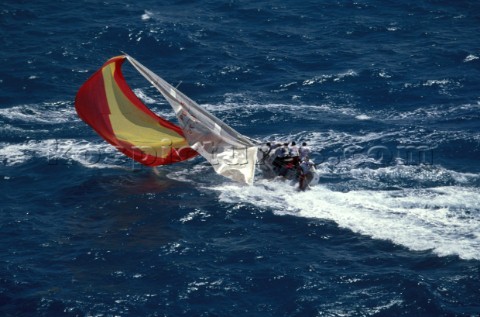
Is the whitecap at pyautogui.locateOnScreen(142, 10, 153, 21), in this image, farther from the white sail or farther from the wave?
the white sail

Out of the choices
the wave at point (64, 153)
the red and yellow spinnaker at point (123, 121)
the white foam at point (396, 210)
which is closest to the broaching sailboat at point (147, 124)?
the red and yellow spinnaker at point (123, 121)

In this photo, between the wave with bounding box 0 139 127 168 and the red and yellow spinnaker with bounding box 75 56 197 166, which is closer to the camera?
the red and yellow spinnaker with bounding box 75 56 197 166

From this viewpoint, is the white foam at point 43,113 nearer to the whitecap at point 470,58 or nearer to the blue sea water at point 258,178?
the blue sea water at point 258,178

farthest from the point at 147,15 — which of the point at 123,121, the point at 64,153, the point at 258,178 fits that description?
the point at 258,178

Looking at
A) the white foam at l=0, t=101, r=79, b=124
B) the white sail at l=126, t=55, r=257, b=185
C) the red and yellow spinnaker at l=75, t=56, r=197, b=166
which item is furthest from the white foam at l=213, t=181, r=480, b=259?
the white foam at l=0, t=101, r=79, b=124

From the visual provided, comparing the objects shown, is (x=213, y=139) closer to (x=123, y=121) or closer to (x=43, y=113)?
(x=123, y=121)

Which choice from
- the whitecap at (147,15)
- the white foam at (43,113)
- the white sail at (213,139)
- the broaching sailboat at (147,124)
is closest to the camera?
the white sail at (213,139)
